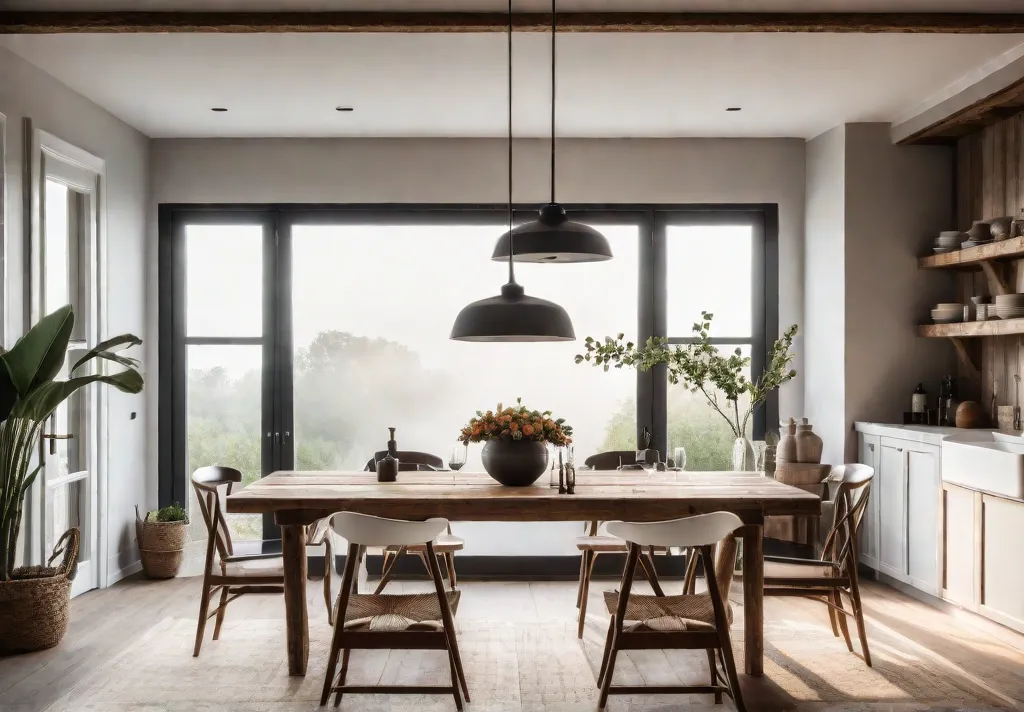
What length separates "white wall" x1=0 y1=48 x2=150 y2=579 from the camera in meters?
4.51

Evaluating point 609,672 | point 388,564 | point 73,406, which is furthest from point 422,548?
point 73,406

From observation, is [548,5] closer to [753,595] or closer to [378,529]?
[378,529]

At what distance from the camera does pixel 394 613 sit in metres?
3.48

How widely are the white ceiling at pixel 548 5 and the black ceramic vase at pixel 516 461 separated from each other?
197 centimetres

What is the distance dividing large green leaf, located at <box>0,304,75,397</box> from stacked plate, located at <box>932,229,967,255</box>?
4.94 metres

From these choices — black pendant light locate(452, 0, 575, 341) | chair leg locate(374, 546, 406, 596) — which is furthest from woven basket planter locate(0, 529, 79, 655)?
black pendant light locate(452, 0, 575, 341)

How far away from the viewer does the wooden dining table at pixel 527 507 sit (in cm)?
370

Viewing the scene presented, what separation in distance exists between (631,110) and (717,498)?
2.77m

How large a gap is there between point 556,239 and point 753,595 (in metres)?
1.73

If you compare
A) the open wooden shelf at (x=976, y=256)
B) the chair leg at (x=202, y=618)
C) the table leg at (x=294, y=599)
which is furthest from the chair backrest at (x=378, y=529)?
the open wooden shelf at (x=976, y=256)

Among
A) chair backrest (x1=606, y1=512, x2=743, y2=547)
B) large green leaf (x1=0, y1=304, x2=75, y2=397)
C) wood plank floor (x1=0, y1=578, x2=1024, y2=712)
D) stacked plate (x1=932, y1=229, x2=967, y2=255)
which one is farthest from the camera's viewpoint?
stacked plate (x1=932, y1=229, x2=967, y2=255)

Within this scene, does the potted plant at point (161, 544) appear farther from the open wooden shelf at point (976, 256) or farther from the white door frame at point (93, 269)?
the open wooden shelf at point (976, 256)

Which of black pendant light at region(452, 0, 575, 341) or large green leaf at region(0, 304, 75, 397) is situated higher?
black pendant light at region(452, 0, 575, 341)

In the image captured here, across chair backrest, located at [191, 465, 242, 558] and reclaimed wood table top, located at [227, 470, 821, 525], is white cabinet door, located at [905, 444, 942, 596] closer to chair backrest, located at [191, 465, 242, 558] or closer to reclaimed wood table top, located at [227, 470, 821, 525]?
reclaimed wood table top, located at [227, 470, 821, 525]
